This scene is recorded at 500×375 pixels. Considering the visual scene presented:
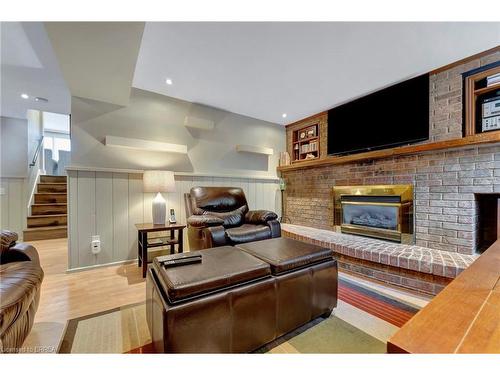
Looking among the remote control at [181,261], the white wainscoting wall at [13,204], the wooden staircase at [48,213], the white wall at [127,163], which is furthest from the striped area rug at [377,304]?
the white wainscoting wall at [13,204]

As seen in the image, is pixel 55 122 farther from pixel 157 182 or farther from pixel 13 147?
pixel 157 182

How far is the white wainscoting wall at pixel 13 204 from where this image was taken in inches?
146

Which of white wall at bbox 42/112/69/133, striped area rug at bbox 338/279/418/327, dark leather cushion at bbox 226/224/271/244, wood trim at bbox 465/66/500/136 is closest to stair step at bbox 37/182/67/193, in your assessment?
white wall at bbox 42/112/69/133

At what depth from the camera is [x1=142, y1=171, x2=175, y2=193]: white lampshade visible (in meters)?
2.50

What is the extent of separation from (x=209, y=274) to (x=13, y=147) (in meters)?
5.10

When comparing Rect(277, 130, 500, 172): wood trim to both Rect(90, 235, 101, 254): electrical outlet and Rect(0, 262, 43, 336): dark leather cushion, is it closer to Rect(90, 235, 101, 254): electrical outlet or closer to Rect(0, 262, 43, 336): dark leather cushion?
Rect(90, 235, 101, 254): electrical outlet

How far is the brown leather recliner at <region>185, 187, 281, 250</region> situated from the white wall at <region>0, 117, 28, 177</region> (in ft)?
11.8

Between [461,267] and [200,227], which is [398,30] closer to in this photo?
[461,267]

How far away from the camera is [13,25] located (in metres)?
1.47

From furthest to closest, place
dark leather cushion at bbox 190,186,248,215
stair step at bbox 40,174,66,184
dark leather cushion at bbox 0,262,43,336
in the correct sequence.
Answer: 1. stair step at bbox 40,174,66,184
2. dark leather cushion at bbox 190,186,248,215
3. dark leather cushion at bbox 0,262,43,336

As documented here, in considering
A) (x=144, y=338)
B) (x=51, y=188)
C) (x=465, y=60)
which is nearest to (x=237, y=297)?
(x=144, y=338)

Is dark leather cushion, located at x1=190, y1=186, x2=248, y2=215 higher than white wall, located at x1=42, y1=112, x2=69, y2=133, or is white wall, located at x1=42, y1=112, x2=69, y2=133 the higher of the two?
white wall, located at x1=42, y1=112, x2=69, y2=133

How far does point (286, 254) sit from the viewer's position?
146 cm
